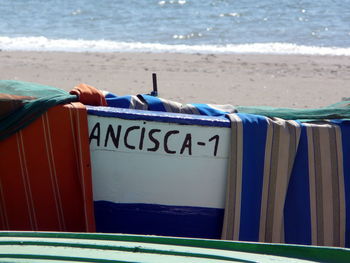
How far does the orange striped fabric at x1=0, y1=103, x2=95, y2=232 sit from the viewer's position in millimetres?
4062

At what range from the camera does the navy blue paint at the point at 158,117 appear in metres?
4.02

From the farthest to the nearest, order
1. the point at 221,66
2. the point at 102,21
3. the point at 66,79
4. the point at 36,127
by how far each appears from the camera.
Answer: the point at 102,21 < the point at 221,66 < the point at 66,79 < the point at 36,127

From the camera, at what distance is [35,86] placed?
4227 millimetres

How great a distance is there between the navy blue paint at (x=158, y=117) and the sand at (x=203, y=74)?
453cm

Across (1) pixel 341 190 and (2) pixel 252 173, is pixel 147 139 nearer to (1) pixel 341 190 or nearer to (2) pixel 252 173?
(2) pixel 252 173

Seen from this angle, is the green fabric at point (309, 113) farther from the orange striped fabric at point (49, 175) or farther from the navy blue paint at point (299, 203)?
the orange striped fabric at point (49, 175)

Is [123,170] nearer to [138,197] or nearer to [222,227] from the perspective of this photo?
[138,197]

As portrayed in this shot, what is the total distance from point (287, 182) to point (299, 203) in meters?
Result: 0.15

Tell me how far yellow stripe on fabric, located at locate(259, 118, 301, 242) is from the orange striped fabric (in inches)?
40.6

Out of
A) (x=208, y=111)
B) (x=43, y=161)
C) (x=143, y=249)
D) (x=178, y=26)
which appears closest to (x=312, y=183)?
(x=208, y=111)

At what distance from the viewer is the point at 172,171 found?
4152 mm

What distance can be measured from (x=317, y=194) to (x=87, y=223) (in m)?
1.37

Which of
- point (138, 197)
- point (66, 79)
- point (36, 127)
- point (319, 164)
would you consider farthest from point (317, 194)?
point (66, 79)

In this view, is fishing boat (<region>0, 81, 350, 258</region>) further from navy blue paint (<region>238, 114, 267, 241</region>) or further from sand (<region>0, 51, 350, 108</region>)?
sand (<region>0, 51, 350, 108</region>)
